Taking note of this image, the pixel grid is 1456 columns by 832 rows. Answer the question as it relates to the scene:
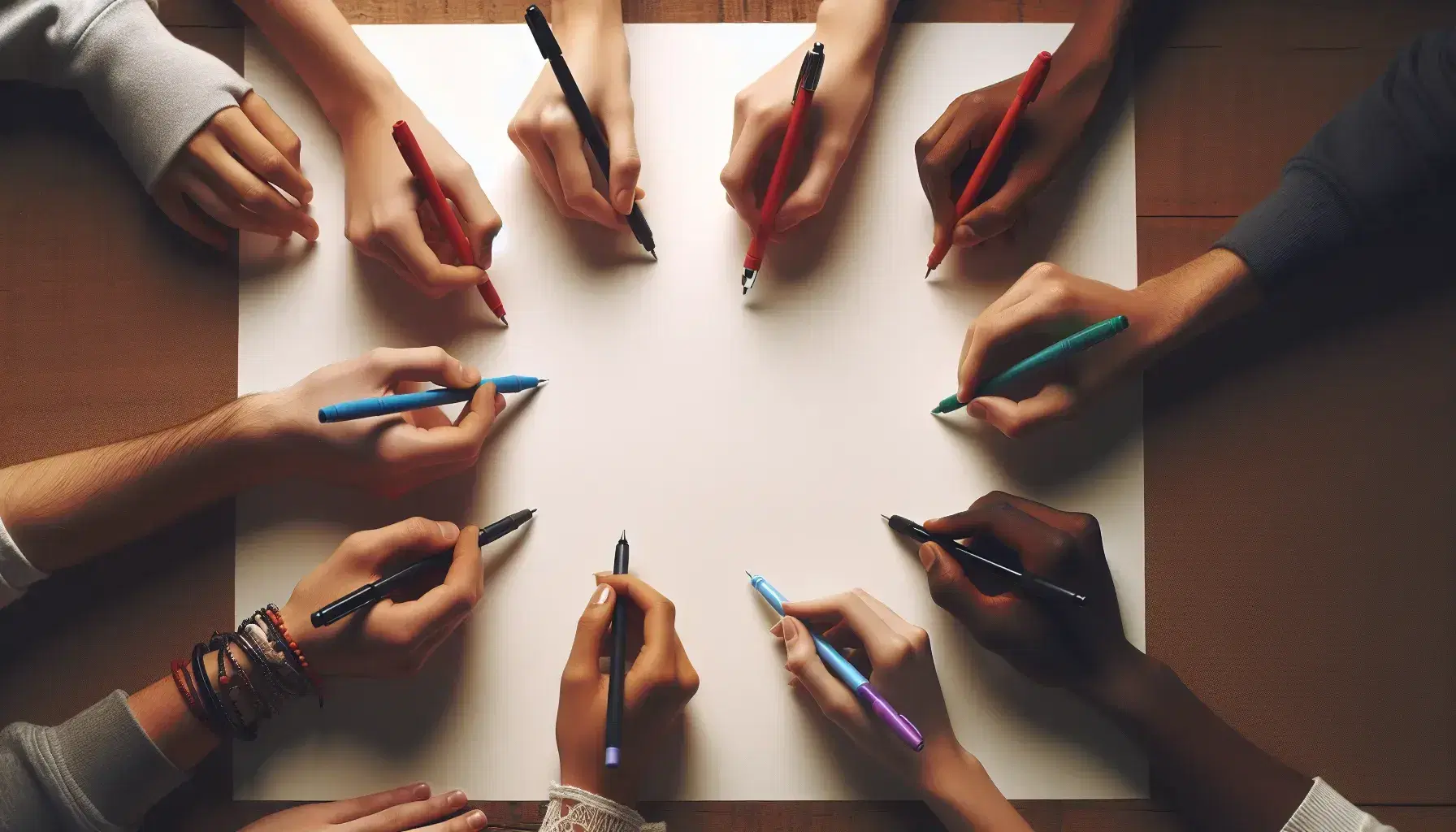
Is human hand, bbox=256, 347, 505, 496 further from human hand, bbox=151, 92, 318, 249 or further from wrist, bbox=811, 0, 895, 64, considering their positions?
wrist, bbox=811, 0, 895, 64

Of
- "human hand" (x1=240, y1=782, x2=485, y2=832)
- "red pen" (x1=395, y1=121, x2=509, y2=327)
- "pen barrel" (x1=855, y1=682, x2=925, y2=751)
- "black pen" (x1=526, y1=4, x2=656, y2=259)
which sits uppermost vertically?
"black pen" (x1=526, y1=4, x2=656, y2=259)

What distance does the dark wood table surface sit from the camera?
81 cm

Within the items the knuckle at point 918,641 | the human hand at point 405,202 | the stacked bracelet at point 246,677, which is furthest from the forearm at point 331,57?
the knuckle at point 918,641

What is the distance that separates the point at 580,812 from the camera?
2.43 feet

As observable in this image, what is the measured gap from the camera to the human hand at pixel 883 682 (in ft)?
2.47

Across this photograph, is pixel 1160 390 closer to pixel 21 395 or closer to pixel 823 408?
pixel 823 408

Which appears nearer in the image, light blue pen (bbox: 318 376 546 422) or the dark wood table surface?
light blue pen (bbox: 318 376 546 422)

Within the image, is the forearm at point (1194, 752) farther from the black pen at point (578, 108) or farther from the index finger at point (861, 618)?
the black pen at point (578, 108)

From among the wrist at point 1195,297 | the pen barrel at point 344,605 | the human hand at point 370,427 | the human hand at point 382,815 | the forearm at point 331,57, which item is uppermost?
the forearm at point 331,57

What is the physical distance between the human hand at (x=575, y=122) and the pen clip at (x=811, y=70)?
6.2 inches

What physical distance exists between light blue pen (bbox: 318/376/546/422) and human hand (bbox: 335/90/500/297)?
0.10 m

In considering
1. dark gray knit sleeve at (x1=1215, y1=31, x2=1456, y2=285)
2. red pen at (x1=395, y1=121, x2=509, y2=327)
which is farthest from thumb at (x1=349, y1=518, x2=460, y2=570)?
dark gray knit sleeve at (x1=1215, y1=31, x2=1456, y2=285)

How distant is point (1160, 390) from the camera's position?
0.84m

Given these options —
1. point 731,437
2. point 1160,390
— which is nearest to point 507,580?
point 731,437
